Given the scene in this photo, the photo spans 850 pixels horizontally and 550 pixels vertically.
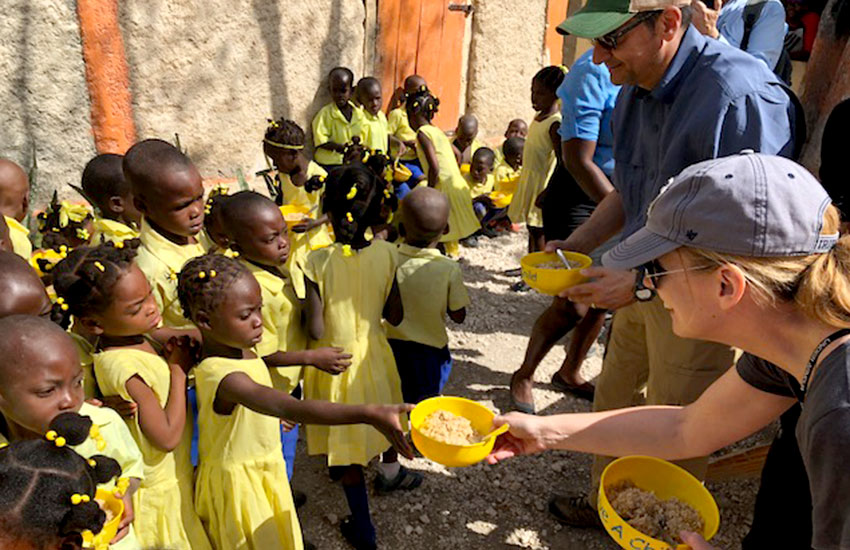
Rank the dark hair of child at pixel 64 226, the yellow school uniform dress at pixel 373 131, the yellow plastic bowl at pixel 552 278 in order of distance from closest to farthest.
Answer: the yellow plastic bowl at pixel 552 278 → the dark hair of child at pixel 64 226 → the yellow school uniform dress at pixel 373 131

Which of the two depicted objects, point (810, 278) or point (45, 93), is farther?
point (45, 93)

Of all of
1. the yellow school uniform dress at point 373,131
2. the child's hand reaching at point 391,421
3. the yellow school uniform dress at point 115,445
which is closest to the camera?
the yellow school uniform dress at point 115,445

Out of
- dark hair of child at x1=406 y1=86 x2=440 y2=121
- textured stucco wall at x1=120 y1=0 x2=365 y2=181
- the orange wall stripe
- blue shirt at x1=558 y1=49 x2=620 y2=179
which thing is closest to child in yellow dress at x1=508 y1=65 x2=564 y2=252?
dark hair of child at x1=406 y1=86 x2=440 y2=121

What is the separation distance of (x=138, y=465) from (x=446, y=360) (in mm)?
1878

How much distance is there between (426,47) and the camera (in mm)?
7312

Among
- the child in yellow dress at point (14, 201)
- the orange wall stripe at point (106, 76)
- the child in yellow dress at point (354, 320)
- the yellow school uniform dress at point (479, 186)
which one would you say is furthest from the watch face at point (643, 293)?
the yellow school uniform dress at point (479, 186)

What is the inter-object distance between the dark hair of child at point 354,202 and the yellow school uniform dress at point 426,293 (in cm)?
28

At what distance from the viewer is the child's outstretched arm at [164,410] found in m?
2.00

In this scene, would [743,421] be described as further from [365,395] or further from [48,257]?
[48,257]

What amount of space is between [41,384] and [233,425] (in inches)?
26.5

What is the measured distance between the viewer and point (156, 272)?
2.71m

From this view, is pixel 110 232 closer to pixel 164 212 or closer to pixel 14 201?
pixel 164 212

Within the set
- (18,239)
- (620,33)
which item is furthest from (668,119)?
(18,239)

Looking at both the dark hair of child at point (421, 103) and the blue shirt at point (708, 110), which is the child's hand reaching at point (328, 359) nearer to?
the blue shirt at point (708, 110)
